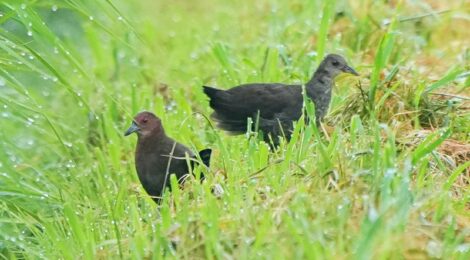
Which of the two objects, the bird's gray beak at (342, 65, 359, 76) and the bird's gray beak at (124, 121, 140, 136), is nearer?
the bird's gray beak at (124, 121, 140, 136)

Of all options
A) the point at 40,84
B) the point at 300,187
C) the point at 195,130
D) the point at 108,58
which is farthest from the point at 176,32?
the point at 300,187

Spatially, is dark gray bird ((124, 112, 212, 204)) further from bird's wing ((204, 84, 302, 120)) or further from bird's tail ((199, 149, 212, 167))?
bird's wing ((204, 84, 302, 120))

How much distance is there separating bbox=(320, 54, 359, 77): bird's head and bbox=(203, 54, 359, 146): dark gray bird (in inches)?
10.3

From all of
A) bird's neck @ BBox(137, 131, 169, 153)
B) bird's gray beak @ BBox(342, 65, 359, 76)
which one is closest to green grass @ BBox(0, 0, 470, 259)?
bird's gray beak @ BBox(342, 65, 359, 76)

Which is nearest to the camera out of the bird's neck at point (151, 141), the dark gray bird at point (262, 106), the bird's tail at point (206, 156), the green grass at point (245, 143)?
the green grass at point (245, 143)

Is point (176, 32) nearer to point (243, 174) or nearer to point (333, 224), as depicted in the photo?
point (243, 174)

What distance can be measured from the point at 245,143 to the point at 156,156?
1.43 feet

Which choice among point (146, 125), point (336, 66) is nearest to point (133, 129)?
point (146, 125)

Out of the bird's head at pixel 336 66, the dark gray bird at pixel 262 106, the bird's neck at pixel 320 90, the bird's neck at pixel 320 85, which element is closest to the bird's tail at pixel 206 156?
the dark gray bird at pixel 262 106

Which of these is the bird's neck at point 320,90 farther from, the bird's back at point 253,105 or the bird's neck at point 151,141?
the bird's neck at point 151,141

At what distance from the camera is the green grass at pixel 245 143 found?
4.80 meters

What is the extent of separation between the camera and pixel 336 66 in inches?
294

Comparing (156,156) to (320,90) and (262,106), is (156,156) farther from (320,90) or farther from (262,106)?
(320,90)

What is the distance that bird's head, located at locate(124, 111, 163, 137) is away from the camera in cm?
663
